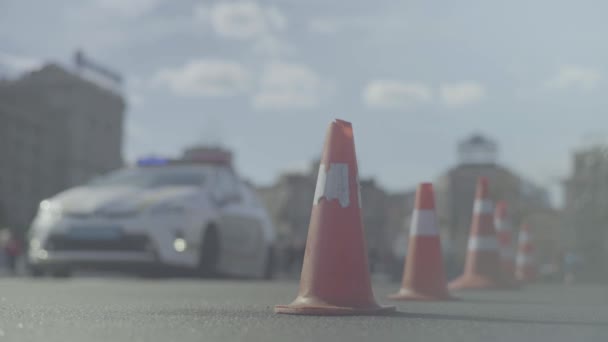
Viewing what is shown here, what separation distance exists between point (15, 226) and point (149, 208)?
57472mm

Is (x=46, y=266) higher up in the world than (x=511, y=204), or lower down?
lower down

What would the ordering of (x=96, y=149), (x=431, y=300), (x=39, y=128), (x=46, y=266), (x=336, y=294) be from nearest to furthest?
(x=336, y=294)
(x=431, y=300)
(x=46, y=266)
(x=39, y=128)
(x=96, y=149)

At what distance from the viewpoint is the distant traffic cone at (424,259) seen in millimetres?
7371

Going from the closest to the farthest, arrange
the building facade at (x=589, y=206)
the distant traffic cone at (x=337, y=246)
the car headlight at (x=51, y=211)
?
the distant traffic cone at (x=337, y=246)
the car headlight at (x=51, y=211)
the building facade at (x=589, y=206)

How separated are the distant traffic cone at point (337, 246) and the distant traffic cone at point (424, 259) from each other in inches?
71.5

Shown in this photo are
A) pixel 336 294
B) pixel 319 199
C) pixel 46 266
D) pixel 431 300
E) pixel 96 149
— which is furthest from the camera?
pixel 96 149

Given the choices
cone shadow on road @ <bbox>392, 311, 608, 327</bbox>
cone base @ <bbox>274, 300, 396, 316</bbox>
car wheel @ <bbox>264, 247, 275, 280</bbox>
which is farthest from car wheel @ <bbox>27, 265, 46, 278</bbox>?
cone shadow on road @ <bbox>392, 311, 608, 327</bbox>

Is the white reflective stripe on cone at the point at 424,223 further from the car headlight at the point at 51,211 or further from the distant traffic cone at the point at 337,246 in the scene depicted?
the car headlight at the point at 51,211

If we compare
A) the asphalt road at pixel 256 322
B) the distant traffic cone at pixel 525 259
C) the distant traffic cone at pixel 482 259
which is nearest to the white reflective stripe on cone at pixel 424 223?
the asphalt road at pixel 256 322

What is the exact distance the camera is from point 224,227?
1127 centimetres

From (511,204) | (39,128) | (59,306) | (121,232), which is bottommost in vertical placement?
(59,306)

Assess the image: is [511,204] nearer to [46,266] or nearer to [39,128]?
[39,128]

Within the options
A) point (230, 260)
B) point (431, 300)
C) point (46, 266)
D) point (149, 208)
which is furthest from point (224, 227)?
point (431, 300)

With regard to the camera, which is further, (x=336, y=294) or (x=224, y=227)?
(x=224, y=227)
